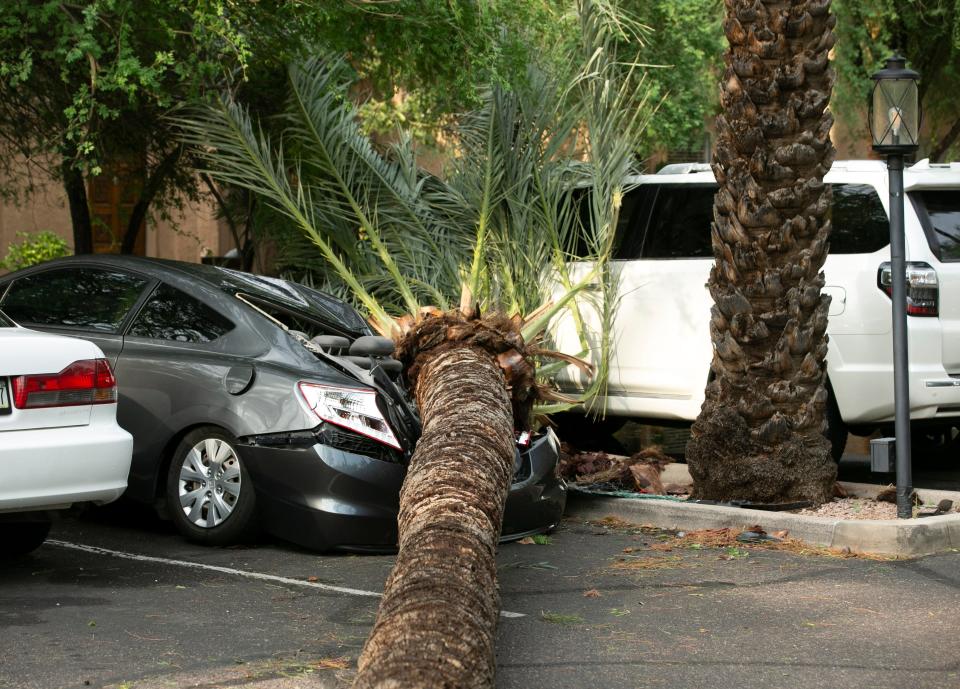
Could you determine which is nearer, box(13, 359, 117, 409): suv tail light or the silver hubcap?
box(13, 359, 117, 409): suv tail light

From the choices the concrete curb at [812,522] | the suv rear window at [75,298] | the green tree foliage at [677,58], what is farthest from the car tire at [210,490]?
the green tree foliage at [677,58]

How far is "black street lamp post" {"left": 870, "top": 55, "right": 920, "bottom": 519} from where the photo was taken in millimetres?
7941

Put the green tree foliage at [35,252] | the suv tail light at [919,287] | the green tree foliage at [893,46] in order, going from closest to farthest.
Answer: the suv tail light at [919,287]
the green tree foliage at [35,252]
the green tree foliage at [893,46]

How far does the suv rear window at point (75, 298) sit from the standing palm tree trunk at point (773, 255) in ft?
A: 11.8

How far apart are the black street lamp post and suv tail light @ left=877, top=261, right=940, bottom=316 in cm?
94

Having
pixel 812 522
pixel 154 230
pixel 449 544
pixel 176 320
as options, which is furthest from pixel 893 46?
pixel 449 544

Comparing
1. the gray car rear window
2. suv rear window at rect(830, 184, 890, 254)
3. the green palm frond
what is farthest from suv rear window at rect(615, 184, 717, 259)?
the gray car rear window

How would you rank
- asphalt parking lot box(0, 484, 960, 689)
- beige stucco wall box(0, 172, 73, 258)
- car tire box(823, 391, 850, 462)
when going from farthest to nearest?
beige stucco wall box(0, 172, 73, 258) → car tire box(823, 391, 850, 462) → asphalt parking lot box(0, 484, 960, 689)

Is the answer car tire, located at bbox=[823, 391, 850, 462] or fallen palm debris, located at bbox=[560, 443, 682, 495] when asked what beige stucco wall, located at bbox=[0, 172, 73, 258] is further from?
car tire, located at bbox=[823, 391, 850, 462]

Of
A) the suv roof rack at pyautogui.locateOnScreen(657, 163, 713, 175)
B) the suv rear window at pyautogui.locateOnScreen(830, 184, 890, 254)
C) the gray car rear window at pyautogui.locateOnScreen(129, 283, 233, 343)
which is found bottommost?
the gray car rear window at pyautogui.locateOnScreen(129, 283, 233, 343)

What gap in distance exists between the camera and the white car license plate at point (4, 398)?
6.02m

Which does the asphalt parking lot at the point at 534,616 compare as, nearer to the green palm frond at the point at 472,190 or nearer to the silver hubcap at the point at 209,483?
the silver hubcap at the point at 209,483

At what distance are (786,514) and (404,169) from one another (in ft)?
14.3

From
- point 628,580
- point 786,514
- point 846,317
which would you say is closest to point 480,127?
point 846,317
